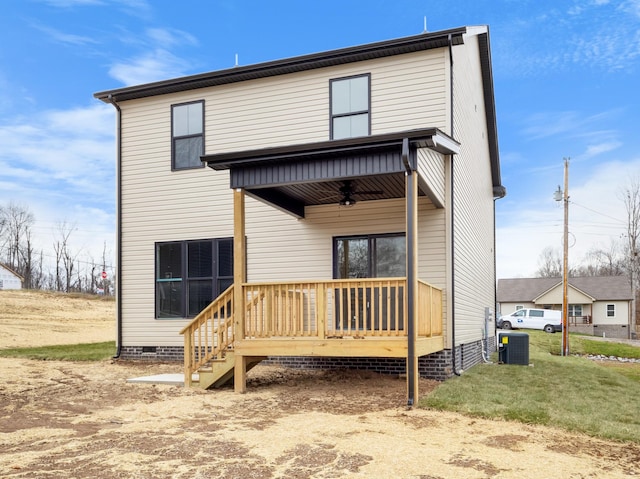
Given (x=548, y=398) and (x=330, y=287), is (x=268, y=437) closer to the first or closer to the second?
(x=330, y=287)

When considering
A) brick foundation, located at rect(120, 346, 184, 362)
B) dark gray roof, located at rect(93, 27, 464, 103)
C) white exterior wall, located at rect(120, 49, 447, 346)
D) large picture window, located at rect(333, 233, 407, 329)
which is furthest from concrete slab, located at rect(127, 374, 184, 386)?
dark gray roof, located at rect(93, 27, 464, 103)

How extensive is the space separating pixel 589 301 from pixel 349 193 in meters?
42.5

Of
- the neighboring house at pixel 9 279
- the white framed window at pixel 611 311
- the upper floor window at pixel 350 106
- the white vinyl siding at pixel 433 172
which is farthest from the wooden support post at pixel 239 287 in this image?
the neighboring house at pixel 9 279

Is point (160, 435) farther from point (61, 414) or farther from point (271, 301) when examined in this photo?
point (271, 301)

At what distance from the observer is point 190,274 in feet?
42.4

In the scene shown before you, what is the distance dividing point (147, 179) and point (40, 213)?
43938 mm

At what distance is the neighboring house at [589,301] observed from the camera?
4609 cm

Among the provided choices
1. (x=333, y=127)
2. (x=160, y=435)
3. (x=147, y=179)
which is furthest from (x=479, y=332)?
(x=160, y=435)

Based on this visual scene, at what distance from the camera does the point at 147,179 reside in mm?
13484

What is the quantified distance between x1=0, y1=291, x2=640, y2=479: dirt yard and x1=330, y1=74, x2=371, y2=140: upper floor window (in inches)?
197

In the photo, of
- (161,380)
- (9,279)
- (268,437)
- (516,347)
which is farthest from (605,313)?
(9,279)

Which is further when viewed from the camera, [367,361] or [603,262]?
[603,262]

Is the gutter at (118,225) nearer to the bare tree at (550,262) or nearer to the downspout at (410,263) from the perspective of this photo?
the downspout at (410,263)

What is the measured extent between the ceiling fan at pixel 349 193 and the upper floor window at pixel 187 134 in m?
3.93
